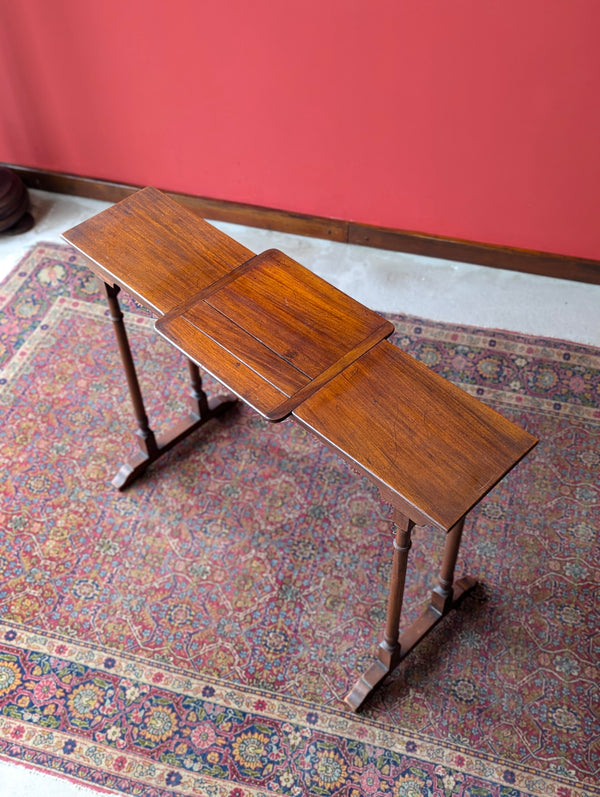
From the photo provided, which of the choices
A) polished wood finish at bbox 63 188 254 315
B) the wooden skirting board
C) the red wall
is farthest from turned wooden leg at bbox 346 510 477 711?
the red wall

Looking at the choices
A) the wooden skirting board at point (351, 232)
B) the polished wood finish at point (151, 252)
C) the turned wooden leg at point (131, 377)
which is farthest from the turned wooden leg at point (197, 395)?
the wooden skirting board at point (351, 232)

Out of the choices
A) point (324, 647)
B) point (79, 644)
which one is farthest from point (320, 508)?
point (79, 644)

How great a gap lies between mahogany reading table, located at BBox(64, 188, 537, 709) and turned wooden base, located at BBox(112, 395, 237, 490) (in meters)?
0.55

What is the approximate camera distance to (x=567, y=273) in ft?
12.5

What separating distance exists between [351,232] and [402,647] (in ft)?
6.80

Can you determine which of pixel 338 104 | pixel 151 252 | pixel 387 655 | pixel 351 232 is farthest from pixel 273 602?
pixel 338 104

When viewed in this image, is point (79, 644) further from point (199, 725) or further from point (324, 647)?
point (324, 647)

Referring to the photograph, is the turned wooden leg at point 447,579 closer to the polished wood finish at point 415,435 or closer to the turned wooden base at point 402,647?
the turned wooden base at point 402,647

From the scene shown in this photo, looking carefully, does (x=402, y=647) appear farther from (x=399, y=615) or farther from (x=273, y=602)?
(x=273, y=602)

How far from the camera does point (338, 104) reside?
3574mm

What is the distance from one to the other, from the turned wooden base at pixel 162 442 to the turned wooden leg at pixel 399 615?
1.11 meters

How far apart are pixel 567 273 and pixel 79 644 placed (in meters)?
2.58

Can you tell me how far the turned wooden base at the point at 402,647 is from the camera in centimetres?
256

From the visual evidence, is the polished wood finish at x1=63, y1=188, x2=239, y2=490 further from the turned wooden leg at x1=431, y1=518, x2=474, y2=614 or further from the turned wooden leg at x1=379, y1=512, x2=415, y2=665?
the turned wooden leg at x1=431, y1=518, x2=474, y2=614
